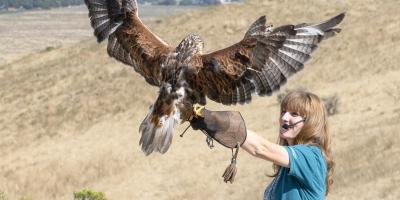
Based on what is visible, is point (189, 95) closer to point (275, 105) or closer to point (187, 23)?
point (275, 105)

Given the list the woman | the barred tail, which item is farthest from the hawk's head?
the woman

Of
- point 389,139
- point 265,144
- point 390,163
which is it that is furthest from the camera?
point 389,139

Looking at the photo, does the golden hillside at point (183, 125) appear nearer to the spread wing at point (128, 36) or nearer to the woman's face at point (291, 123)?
the spread wing at point (128, 36)

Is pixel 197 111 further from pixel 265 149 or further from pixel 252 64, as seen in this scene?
pixel 252 64

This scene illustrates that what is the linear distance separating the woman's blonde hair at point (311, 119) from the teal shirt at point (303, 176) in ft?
0.18

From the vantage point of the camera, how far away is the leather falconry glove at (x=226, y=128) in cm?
355

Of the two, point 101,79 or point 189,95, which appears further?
point 101,79

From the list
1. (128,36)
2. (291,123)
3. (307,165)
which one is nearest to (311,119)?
(291,123)

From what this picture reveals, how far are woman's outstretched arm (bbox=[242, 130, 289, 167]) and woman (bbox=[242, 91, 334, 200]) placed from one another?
0.07 metres

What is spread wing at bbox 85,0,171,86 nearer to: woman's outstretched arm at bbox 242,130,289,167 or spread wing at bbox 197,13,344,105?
spread wing at bbox 197,13,344,105

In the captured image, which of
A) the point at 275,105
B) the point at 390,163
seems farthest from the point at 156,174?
the point at 390,163

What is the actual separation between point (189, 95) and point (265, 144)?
104cm

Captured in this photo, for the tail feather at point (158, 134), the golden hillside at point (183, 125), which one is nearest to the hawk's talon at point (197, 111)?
the tail feather at point (158, 134)

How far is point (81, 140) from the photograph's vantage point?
106 feet
